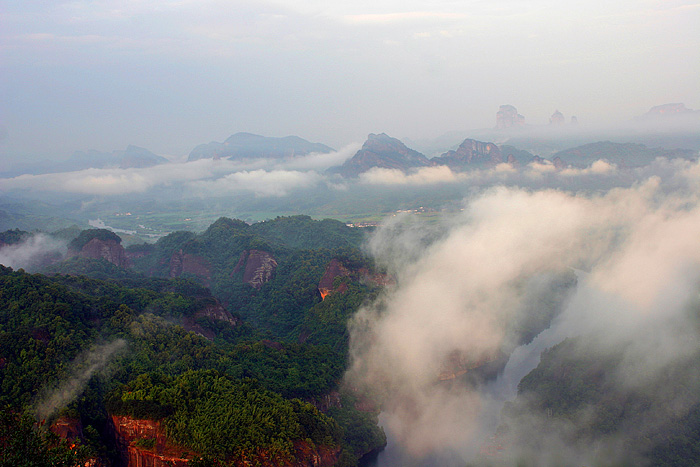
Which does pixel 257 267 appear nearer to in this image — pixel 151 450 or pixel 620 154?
pixel 151 450

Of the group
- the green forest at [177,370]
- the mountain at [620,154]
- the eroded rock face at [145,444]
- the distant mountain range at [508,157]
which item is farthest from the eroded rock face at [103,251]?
the mountain at [620,154]

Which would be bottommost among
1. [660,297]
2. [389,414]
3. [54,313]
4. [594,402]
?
[389,414]

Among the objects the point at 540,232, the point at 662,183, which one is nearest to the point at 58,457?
the point at 540,232

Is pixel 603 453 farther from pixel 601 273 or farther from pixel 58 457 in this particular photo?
pixel 601 273

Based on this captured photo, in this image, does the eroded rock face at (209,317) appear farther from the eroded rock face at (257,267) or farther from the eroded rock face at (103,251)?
the eroded rock face at (103,251)

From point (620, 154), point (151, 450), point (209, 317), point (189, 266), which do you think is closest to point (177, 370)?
point (151, 450)

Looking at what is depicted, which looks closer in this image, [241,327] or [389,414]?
[389,414]
